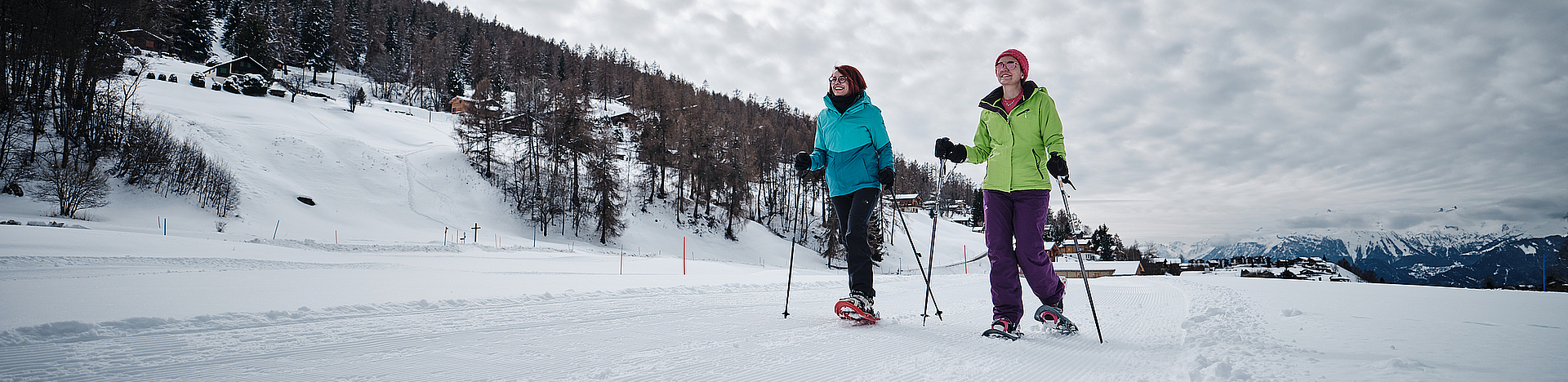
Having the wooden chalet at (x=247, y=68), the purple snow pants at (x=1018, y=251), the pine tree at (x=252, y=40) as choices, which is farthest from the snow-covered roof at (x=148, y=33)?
the pine tree at (x=252, y=40)

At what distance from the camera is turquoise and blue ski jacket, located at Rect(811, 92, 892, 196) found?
11.8 feet

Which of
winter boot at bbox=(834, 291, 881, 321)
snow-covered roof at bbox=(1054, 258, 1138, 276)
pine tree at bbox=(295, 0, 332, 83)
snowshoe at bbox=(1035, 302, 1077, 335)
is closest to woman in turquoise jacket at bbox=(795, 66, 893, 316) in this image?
winter boot at bbox=(834, 291, 881, 321)

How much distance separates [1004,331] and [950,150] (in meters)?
1.06

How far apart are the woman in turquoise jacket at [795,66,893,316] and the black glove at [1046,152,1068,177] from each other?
0.90m

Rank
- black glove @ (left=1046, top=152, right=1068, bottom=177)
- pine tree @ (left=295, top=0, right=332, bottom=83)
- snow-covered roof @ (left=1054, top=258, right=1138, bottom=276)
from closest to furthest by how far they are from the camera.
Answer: black glove @ (left=1046, top=152, right=1068, bottom=177)
snow-covered roof @ (left=1054, top=258, right=1138, bottom=276)
pine tree @ (left=295, top=0, right=332, bottom=83)

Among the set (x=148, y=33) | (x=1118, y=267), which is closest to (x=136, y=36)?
(x=148, y=33)

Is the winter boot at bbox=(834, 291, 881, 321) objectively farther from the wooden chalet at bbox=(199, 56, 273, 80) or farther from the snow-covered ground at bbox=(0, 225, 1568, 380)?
the wooden chalet at bbox=(199, 56, 273, 80)

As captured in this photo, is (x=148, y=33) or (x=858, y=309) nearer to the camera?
(x=858, y=309)

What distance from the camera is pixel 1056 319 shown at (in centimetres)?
300

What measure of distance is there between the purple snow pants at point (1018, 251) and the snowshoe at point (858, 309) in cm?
67

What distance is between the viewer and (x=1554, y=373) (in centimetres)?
148

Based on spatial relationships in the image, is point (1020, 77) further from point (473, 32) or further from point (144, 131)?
point (473, 32)

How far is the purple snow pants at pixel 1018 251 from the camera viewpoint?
2961 mm

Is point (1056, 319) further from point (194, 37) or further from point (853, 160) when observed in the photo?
point (194, 37)
